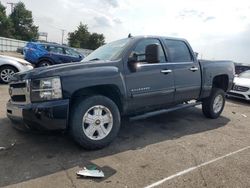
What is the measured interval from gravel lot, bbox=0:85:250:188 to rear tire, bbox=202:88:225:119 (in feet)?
2.81

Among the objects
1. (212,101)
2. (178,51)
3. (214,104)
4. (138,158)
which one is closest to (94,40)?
(214,104)

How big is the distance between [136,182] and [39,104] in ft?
5.65

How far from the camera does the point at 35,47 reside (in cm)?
1555

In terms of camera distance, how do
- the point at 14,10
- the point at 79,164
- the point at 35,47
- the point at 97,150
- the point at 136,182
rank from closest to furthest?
the point at 136,182, the point at 79,164, the point at 97,150, the point at 35,47, the point at 14,10

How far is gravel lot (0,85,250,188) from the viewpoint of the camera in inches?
148

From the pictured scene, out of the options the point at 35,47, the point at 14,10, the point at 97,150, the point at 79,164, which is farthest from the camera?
the point at 14,10

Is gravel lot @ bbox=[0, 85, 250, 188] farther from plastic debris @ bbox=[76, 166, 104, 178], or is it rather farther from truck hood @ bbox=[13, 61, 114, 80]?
truck hood @ bbox=[13, 61, 114, 80]

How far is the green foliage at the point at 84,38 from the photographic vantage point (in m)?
67.8

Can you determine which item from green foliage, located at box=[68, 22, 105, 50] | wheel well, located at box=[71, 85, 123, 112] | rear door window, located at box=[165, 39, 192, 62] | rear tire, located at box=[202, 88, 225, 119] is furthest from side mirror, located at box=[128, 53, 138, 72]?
green foliage, located at box=[68, 22, 105, 50]

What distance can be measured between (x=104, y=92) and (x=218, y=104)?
3.56m

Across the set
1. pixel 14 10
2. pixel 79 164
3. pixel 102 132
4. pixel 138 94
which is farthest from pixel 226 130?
pixel 14 10

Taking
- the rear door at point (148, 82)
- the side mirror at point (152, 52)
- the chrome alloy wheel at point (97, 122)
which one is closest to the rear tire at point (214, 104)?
the rear door at point (148, 82)

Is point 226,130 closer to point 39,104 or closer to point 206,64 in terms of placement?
point 206,64

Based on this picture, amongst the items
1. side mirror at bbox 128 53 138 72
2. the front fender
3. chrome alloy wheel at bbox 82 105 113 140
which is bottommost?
chrome alloy wheel at bbox 82 105 113 140
